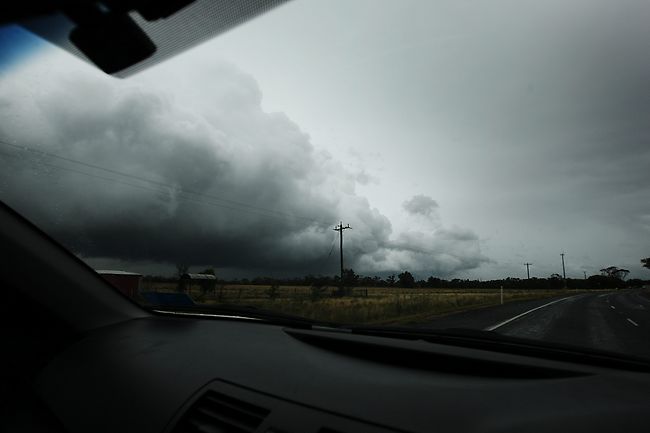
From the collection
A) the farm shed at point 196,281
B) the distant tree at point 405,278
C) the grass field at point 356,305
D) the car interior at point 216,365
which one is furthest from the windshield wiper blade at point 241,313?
the distant tree at point 405,278

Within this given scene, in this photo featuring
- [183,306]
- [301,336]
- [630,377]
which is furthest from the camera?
[183,306]

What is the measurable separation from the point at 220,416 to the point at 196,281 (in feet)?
41.2

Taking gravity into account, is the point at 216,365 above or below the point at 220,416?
above

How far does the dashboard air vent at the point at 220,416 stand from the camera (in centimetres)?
168

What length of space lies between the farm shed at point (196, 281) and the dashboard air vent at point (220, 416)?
17.0 feet

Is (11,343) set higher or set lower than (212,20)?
lower

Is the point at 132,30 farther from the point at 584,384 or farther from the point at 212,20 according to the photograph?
the point at 584,384

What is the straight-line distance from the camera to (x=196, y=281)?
13.6m

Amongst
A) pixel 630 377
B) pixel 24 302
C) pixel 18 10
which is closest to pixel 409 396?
pixel 630 377

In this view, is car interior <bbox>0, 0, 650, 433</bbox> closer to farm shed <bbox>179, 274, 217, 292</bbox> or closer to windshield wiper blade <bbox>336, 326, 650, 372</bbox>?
windshield wiper blade <bbox>336, 326, 650, 372</bbox>

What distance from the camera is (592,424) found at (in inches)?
49.3

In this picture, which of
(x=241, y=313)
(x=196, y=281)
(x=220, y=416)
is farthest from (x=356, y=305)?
(x=220, y=416)

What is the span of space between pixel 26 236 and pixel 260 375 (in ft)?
6.61

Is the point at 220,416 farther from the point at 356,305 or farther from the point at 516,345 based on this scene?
the point at 356,305
